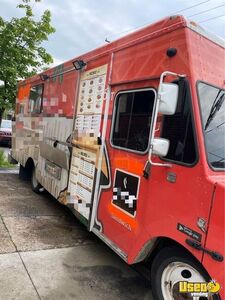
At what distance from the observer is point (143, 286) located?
3.75 meters

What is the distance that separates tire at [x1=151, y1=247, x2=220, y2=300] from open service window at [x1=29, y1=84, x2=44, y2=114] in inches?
180

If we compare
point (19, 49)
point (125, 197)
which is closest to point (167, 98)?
point (125, 197)

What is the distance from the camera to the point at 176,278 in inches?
116

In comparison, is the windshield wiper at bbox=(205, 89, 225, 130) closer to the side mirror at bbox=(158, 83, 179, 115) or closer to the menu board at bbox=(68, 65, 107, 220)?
the side mirror at bbox=(158, 83, 179, 115)

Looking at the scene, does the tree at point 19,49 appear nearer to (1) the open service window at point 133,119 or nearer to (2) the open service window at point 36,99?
(2) the open service window at point 36,99

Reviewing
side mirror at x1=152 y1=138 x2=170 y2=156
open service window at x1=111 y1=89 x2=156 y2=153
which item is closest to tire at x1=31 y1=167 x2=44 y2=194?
open service window at x1=111 y1=89 x2=156 y2=153

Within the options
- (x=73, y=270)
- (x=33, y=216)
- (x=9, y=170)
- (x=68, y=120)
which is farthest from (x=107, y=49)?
(x=9, y=170)

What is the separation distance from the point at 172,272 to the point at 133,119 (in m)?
1.64

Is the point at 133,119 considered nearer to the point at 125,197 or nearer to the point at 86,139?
the point at 125,197

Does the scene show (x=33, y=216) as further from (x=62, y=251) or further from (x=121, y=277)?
(x=121, y=277)

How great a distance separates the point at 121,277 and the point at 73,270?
1.92 feet

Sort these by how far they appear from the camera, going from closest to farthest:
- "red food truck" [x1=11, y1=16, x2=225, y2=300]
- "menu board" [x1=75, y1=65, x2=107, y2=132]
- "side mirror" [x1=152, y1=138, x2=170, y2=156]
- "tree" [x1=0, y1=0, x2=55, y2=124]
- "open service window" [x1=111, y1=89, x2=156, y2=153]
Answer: "red food truck" [x1=11, y1=16, x2=225, y2=300]
"side mirror" [x1=152, y1=138, x2=170, y2=156]
"open service window" [x1=111, y1=89, x2=156, y2=153]
"menu board" [x1=75, y1=65, x2=107, y2=132]
"tree" [x1=0, y1=0, x2=55, y2=124]

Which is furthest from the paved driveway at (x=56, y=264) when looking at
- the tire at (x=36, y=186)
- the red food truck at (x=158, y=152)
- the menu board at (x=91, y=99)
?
the menu board at (x=91, y=99)

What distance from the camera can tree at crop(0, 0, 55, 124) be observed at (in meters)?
10.0
